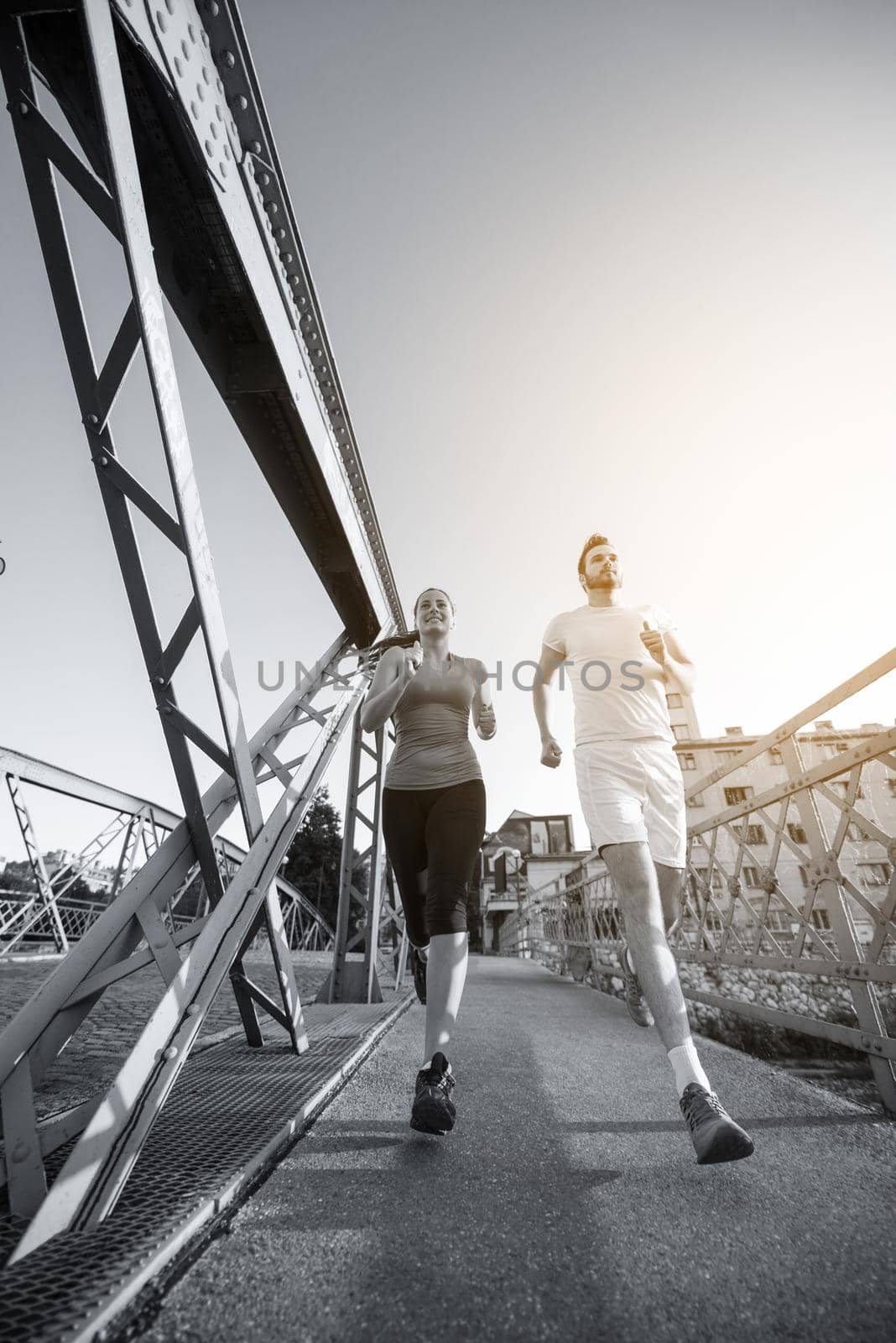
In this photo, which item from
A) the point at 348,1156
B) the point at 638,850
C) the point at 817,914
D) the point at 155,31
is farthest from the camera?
the point at 817,914

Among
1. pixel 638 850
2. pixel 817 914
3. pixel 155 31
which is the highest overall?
pixel 155 31

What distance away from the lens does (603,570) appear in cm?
291

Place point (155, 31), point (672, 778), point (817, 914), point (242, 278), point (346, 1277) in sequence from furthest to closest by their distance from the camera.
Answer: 1. point (817, 914)
2. point (242, 278)
3. point (672, 778)
4. point (155, 31)
5. point (346, 1277)

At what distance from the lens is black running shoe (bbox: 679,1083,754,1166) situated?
1360 millimetres

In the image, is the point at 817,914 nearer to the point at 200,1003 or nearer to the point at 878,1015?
the point at 878,1015

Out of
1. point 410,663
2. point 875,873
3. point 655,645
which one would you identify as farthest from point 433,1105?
point 875,873

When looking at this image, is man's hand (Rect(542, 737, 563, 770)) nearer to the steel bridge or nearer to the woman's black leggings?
the woman's black leggings

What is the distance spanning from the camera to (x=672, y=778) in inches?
91.5

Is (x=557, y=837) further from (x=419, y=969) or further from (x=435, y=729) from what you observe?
(x=435, y=729)

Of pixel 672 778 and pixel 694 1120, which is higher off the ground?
pixel 672 778

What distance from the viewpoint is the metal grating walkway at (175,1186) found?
2.66ft

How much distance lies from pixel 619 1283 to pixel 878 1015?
191cm

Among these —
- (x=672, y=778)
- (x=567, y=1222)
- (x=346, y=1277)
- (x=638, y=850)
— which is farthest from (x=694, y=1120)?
(x=672, y=778)

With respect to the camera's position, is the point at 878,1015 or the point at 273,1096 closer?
the point at 273,1096
